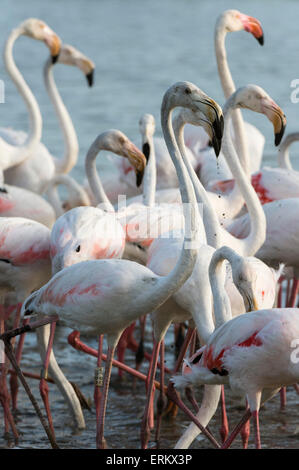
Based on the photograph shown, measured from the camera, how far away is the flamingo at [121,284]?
14.8 feet

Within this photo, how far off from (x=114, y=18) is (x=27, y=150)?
1006 inches

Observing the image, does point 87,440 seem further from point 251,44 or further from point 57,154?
point 251,44

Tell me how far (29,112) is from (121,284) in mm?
4557

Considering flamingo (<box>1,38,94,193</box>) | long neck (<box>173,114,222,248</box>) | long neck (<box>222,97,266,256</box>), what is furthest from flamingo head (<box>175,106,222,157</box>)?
flamingo (<box>1,38,94,193</box>)

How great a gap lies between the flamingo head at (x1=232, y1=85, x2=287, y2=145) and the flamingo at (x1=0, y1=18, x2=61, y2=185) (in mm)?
2815

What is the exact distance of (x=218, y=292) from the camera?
15.5 ft

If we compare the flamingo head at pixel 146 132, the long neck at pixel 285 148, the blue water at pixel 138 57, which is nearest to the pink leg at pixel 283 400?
the flamingo head at pixel 146 132

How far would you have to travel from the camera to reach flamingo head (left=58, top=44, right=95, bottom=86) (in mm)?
9219

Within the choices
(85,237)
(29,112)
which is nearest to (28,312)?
(85,237)

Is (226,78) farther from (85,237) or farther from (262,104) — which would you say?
(85,237)

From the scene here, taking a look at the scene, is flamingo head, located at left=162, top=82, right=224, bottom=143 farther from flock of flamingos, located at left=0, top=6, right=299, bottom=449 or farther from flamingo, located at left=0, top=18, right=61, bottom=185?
flamingo, located at left=0, top=18, right=61, bottom=185
